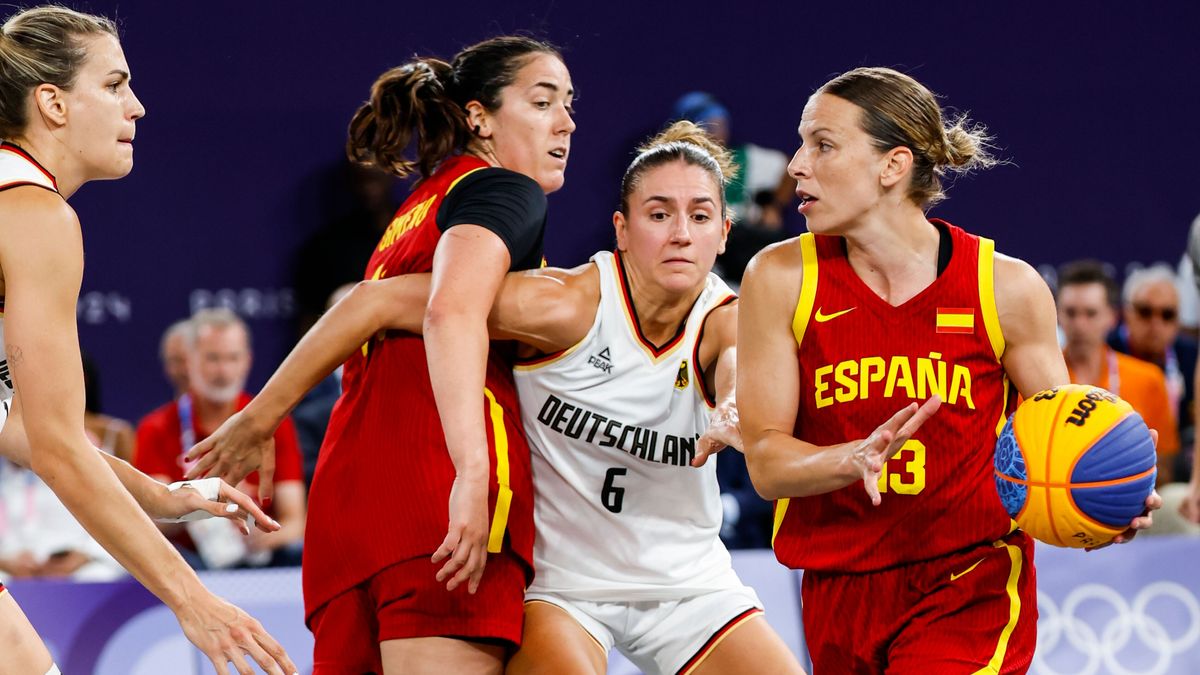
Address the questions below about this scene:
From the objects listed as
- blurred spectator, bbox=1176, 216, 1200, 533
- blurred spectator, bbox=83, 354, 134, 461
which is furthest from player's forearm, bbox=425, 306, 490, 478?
blurred spectator, bbox=83, 354, 134, 461

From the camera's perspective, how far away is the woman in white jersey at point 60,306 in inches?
105

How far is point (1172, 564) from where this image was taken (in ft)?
19.5

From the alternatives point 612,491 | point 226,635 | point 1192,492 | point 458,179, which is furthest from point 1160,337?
point 226,635

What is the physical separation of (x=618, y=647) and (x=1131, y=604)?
9.35ft

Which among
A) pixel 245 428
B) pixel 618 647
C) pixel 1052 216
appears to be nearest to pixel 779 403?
pixel 618 647

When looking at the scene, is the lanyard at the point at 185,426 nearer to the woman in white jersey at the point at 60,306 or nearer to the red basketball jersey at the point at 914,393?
the woman in white jersey at the point at 60,306

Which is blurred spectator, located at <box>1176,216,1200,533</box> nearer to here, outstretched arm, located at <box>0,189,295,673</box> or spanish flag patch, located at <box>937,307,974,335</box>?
Result: spanish flag patch, located at <box>937,307,974,335</box>

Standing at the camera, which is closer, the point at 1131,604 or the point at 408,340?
the point at 408,340

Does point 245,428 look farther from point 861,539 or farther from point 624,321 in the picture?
point 861,539

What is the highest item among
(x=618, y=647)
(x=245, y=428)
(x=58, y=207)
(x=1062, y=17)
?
(x=1062, y=17)

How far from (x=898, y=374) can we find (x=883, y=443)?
0.35m

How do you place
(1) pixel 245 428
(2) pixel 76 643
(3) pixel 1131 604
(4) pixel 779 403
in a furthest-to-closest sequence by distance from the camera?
(3) pixel 1131 604
(2) pixel 76 643
(1) pixel 245 428
(4) pixel 779 403

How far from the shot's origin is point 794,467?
10.6ft

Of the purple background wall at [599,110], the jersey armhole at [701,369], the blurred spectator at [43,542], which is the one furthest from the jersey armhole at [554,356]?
the purple background wall at [599,110]
